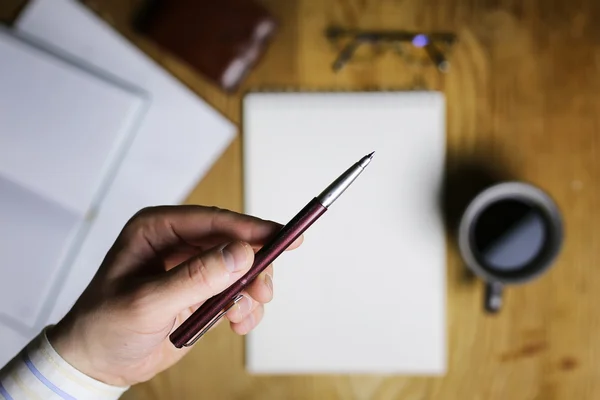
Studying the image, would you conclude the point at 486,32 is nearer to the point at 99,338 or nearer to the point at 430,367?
the point at 430,367

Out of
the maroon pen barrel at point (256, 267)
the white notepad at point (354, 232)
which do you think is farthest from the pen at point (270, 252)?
the white notepad at point (354, 232)

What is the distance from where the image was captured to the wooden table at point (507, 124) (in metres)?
0.64

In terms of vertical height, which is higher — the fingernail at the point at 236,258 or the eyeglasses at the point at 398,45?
the eyeglasses at the point at 398,45

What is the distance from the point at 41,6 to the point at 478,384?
602mm

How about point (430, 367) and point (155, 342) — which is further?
point (430, 367)

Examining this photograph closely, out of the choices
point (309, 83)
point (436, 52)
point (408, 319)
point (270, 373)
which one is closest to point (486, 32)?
point (436, 52)

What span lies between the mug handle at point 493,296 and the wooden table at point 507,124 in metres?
0.02

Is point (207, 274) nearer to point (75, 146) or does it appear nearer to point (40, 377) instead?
A: point (40, 377)

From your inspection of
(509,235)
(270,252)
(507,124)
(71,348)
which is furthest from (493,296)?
(71,348)

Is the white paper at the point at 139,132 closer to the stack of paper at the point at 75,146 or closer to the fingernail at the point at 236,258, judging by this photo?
the stack of paper at the point at 75,146

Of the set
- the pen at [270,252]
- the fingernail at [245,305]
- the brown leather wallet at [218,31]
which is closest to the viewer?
the pen at [270,252]

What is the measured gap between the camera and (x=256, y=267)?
0.45 meters

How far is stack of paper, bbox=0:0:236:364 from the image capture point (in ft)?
2.15

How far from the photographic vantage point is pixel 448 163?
2.14ft
